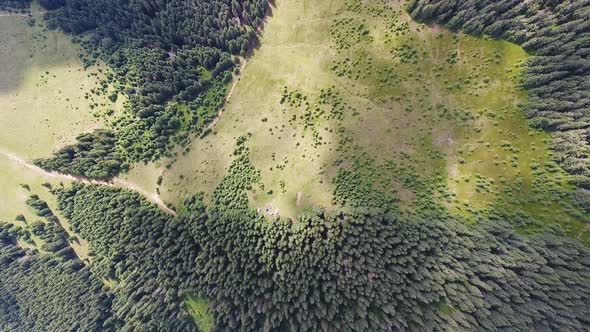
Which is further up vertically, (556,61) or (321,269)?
(556,61)

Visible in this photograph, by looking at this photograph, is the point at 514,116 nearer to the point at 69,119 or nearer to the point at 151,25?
the point at 151,25

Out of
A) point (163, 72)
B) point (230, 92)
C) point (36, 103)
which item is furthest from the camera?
point (36, 103)

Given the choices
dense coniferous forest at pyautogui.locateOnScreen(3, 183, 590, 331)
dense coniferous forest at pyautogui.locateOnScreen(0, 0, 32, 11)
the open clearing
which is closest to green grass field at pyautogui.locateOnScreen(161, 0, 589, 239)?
dense coniferous forest at pyautogui.locateOnScreen(3, 183, 590, 331)

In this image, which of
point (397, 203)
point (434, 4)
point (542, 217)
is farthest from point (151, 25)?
point (542, 217)

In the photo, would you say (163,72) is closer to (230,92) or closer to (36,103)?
(230,92)

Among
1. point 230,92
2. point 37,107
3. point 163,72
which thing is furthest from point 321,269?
point 37,107

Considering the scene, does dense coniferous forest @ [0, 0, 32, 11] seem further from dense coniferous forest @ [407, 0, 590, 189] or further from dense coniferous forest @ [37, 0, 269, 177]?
dense coniferous forest @ [407, 0, 590, 189]
